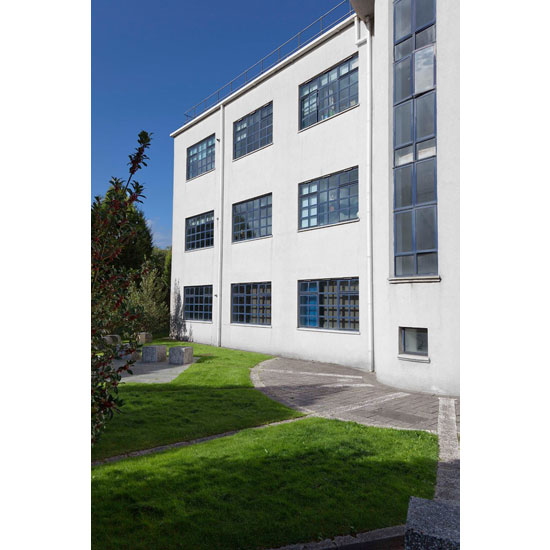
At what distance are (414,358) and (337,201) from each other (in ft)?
21.8

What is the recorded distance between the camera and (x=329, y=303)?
1510cm

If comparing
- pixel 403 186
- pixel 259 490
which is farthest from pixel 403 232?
pixel 259 490

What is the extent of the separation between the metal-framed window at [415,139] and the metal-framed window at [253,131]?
8.04 m

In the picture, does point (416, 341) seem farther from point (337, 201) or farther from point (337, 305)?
point (337, 201)

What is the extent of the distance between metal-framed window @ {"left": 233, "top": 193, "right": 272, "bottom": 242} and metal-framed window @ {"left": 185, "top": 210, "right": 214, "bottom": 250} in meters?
2.31

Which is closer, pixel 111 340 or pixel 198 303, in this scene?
pixel 111 340

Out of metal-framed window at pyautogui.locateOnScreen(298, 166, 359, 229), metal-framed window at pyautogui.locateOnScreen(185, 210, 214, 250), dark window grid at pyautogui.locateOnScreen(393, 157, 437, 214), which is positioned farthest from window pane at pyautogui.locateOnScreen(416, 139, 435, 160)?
metal-framed window at pyautogui.locateOnScreen(185, 210, 214, 250)

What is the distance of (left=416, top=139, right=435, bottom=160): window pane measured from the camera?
1022cm

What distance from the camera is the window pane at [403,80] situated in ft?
35.6

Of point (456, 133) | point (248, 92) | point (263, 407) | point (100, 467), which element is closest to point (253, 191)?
point (248, 92)

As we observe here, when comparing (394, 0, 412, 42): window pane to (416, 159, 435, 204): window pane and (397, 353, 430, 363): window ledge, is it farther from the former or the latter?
(397, 353, 430, 363): window ledge
